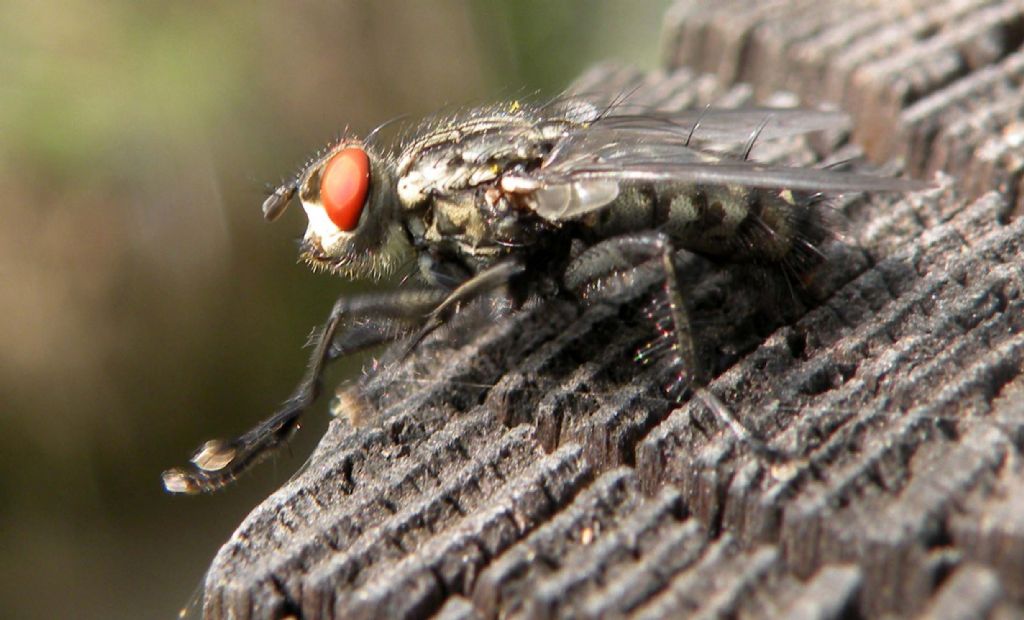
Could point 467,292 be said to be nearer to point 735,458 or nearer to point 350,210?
point 350,210

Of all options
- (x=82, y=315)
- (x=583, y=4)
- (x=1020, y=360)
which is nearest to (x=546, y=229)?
(x=1020, y=360)

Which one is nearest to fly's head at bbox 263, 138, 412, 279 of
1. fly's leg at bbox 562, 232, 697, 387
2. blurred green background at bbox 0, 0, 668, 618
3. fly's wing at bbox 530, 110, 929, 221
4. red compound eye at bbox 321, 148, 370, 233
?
red compound eye at bbox 321, 148, 370, 233

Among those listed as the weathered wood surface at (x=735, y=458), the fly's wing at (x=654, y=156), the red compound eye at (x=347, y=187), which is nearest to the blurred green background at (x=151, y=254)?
the red compound eye at (x=347, y=187)

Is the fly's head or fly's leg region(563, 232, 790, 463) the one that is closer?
fly's leg region(563, 232, 790, 463)

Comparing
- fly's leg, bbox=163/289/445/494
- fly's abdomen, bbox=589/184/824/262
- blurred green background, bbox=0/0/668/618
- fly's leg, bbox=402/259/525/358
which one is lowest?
fly's abdomen, bbox=589/184/824/262

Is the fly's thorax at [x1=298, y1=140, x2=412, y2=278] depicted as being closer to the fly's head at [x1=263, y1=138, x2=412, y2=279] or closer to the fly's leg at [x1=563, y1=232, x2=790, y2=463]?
the fly's head at [x1=263, y1=138, x2=412, y2=279]

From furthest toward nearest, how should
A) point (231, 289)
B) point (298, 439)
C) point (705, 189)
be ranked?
1. point (298, 439)
2. point (231, 289)
3. point (705, 189)

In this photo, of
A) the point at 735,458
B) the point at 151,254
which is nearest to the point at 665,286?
the point at 735,458

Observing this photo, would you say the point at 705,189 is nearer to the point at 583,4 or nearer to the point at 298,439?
the point at 298,439
